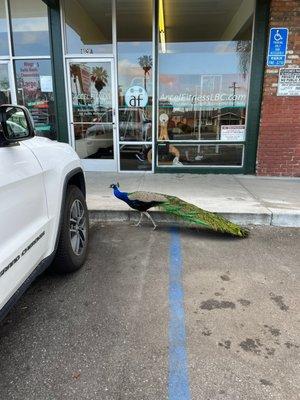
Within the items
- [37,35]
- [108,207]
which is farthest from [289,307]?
[37,35]

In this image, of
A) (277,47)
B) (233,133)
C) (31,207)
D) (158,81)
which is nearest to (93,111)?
(158,81)

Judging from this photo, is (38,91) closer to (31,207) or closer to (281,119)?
(281,119)

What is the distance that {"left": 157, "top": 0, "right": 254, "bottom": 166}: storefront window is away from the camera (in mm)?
7793

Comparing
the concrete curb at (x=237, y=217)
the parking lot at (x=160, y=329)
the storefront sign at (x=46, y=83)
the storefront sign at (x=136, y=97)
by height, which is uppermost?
the storefront sign at (x=46, y=83)

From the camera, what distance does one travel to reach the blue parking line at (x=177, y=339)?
2258mm

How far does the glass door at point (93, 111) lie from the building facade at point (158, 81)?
23 mm

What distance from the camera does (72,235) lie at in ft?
12.6

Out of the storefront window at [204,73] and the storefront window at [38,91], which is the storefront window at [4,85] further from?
the storefront window at [204,73]

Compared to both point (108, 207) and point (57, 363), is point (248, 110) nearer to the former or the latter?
point (108, 207)

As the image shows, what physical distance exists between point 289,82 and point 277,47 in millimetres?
746

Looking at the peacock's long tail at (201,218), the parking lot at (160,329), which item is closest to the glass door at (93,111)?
the peacock's long tail at (201,218)

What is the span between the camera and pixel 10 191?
229 cm

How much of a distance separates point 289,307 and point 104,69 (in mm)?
6672

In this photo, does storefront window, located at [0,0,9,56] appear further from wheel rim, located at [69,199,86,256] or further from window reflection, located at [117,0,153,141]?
wheel rim, located at [69,199,86,256]
